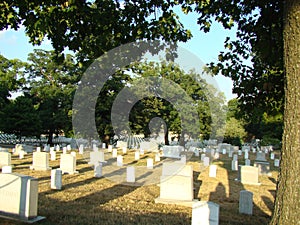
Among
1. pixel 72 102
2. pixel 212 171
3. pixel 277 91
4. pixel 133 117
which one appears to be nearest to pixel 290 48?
pixel 277 91

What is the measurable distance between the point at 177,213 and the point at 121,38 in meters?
4.48

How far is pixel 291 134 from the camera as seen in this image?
362 centimetres

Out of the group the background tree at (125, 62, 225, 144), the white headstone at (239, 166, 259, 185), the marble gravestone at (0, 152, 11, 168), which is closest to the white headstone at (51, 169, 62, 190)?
the marble gravestone at (0, 152, 11, 168)

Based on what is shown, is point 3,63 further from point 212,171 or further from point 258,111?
point 258,111

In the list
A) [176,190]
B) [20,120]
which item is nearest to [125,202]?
[176,190]

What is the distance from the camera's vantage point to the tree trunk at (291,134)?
3.57m

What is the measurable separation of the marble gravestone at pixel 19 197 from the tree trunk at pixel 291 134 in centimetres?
455

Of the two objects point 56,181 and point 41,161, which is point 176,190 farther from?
point 41,161

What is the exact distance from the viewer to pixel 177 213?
736cm

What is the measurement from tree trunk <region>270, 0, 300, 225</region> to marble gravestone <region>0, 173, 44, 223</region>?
4.55 meters

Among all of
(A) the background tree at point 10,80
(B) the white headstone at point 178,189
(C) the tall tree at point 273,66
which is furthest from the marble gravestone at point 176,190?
(A) the background tree at point 10,80

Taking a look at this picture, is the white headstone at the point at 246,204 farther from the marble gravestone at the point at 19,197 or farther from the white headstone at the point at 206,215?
the marble gravestone at the point at 19,197

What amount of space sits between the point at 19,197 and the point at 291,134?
5.21m

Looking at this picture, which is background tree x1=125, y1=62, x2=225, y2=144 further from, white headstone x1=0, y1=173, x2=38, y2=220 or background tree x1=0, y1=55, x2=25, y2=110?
white headstone x1=0, y1=173, x2=38, y2=220
